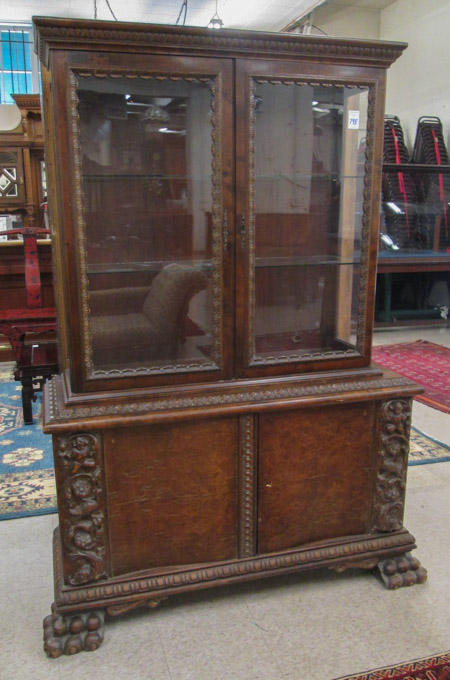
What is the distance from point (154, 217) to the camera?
5.67 ft

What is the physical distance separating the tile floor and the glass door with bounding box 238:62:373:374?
75 cm

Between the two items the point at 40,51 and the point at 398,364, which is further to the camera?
the point at 398,364

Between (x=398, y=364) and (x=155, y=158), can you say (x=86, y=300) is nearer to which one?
(x=155, y=158)

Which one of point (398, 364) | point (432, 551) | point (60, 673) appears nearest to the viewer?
point (60, 673)

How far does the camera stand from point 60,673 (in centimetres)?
155

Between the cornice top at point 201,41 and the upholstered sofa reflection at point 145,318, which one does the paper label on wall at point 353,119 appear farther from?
the upholstered sofa reflection at point 145,318

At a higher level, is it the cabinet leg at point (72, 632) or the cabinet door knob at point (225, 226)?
the cabinet door knob at point (225, 226)

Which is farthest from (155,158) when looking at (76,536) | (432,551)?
(432,551)

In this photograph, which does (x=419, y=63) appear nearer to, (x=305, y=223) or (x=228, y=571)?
(x=305, y=223)

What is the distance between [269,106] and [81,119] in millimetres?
568

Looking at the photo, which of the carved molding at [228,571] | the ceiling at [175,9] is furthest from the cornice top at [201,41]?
the ceiling at [175,9]

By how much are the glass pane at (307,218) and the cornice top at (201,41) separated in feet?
0.34

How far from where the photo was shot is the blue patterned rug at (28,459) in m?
2.45

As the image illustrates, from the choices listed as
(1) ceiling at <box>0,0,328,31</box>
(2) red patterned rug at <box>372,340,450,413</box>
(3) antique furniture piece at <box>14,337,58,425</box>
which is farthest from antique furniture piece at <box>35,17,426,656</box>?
(1) ceiling at <box>0,0,328,31</box>
